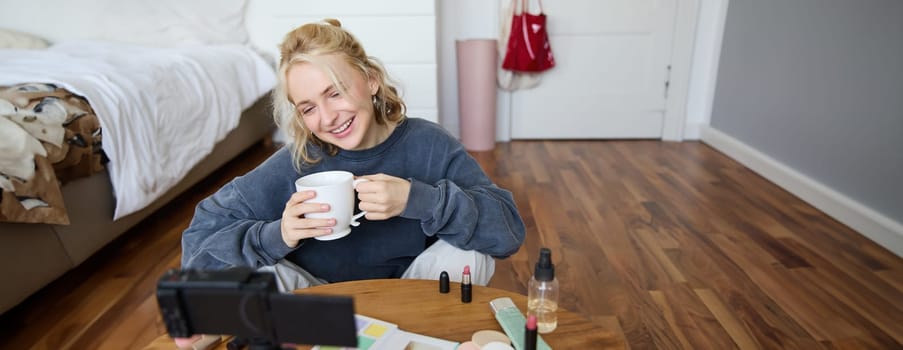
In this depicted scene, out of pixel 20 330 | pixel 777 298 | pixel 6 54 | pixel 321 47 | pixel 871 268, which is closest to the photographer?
pixel 321 47

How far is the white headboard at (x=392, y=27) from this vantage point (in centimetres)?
253

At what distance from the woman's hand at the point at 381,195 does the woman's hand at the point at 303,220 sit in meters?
0.07

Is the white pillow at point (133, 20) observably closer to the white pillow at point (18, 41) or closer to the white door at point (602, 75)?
the white pillow at point (18, 41)

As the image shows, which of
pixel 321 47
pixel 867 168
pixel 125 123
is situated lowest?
pixel 867 168

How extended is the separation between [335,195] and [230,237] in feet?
0.78

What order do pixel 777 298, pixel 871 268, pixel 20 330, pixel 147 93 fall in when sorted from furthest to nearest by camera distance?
1. pixel 147 93
2. pixel 871 268
3. pixel 777 298
4. pixel 20 330

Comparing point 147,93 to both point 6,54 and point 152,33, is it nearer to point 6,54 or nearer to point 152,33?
Answer: point 6,54

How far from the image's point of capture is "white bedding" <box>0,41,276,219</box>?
1.62m

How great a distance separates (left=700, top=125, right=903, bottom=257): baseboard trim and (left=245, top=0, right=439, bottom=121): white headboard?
1.63m

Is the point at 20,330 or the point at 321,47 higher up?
the point at 321,47

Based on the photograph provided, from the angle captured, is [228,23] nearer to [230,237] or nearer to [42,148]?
[42,148]

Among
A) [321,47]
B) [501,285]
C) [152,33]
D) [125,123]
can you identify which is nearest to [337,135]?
[321,47]

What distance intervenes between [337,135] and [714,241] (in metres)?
1.51

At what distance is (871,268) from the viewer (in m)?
1.62
